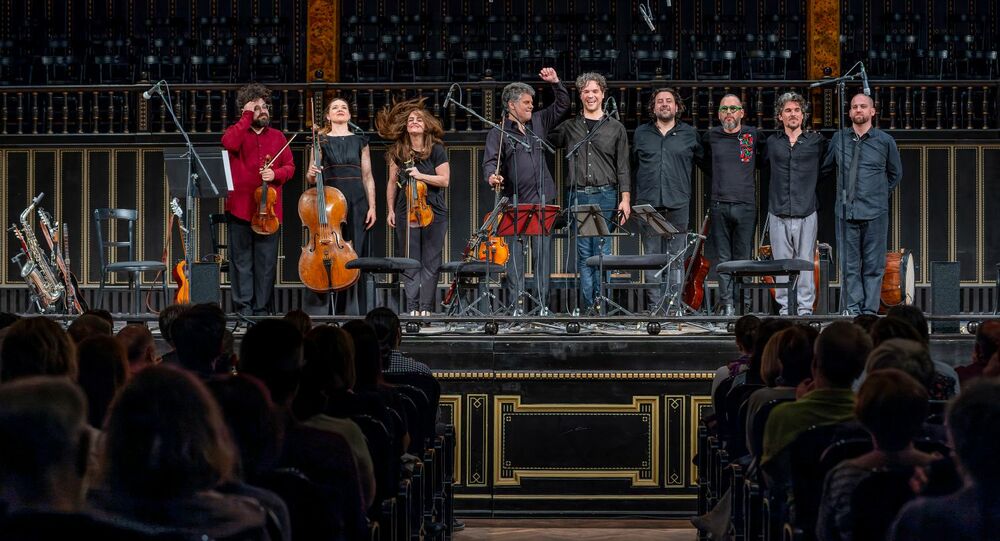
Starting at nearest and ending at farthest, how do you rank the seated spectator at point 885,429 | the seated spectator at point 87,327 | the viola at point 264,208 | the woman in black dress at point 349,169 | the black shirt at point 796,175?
the seated spectator at point 885,429 → the seated spectator at point 87,327 → the viola at point 264,208 → the woman in black dress at point 349,169 → the black shirt at point 796,175

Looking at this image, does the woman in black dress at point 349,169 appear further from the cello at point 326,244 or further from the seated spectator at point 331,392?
the seated spectator at point 331,392

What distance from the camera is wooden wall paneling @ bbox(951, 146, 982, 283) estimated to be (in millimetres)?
11312

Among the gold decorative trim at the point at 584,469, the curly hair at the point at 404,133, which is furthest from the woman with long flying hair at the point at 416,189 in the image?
the gold decorative trim at the point at 584,469

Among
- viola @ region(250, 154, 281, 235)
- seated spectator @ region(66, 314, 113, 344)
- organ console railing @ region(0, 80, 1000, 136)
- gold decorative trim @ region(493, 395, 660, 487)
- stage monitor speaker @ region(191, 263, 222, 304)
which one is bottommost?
gold decorative trim @ region(493, 395, 660, 487)

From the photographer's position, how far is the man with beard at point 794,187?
9258mm

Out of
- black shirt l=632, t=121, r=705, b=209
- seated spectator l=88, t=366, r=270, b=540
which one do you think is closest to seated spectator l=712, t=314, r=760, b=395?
seated spectator l=88, t=366, r=270, b=540

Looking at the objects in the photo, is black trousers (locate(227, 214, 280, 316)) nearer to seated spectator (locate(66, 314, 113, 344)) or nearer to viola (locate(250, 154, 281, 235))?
viola (locate(250, 154, 281, 235))

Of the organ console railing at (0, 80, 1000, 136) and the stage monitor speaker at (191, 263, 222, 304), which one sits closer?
the stage monitor speaker at (191, 263, 222, 304)

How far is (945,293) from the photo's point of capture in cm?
736

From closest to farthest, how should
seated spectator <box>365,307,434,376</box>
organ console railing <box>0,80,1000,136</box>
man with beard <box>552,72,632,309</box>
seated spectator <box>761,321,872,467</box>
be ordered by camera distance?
seated spectator <box>761,321,872,467</box>, seated spectator <box>365,307,434,376</box>, man with beard <box>552,72,632,309</box>, organ console railing <box>0,80,1000,136</box>

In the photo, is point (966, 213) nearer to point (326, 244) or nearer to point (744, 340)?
point (326, 244)

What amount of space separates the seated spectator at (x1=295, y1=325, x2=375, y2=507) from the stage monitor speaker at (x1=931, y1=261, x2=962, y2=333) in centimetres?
469

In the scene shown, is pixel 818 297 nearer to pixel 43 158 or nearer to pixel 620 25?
pixel 620 25

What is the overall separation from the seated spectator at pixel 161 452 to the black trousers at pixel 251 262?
692 cm
